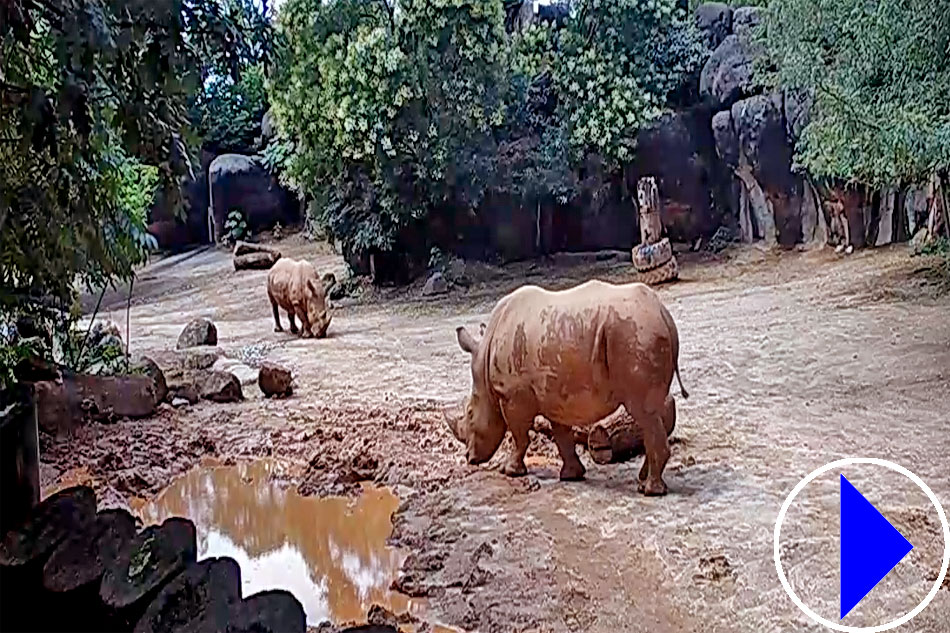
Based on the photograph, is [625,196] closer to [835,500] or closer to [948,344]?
[948,344]

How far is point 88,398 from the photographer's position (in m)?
6.31

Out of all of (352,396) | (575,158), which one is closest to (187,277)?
(575,158)

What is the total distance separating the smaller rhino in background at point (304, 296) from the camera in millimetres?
10750

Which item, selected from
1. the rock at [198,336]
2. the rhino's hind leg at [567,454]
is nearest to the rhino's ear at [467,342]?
the rhino's hind leg at [567,454]

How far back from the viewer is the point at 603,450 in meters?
5.15

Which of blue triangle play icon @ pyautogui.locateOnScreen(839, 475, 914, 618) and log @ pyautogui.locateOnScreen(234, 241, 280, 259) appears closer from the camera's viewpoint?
blue triangle play icon @ pyautogui.locateOnScreen(839, 475, 914, 618)

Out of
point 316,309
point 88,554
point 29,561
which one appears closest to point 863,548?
Result: point 88,554

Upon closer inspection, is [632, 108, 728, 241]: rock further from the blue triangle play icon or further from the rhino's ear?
the blue triangle play icon

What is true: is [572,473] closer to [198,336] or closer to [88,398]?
[88,398]

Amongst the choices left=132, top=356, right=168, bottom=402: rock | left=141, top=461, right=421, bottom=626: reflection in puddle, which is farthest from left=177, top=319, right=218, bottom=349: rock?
left=141, top=461, right=421, bottom=626: reflection in puddle

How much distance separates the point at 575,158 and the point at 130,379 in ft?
30.2

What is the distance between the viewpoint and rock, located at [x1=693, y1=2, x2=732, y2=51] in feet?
49.6

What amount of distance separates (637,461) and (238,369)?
4667 millimetres

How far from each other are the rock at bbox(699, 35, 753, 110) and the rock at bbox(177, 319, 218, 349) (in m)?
8.77
